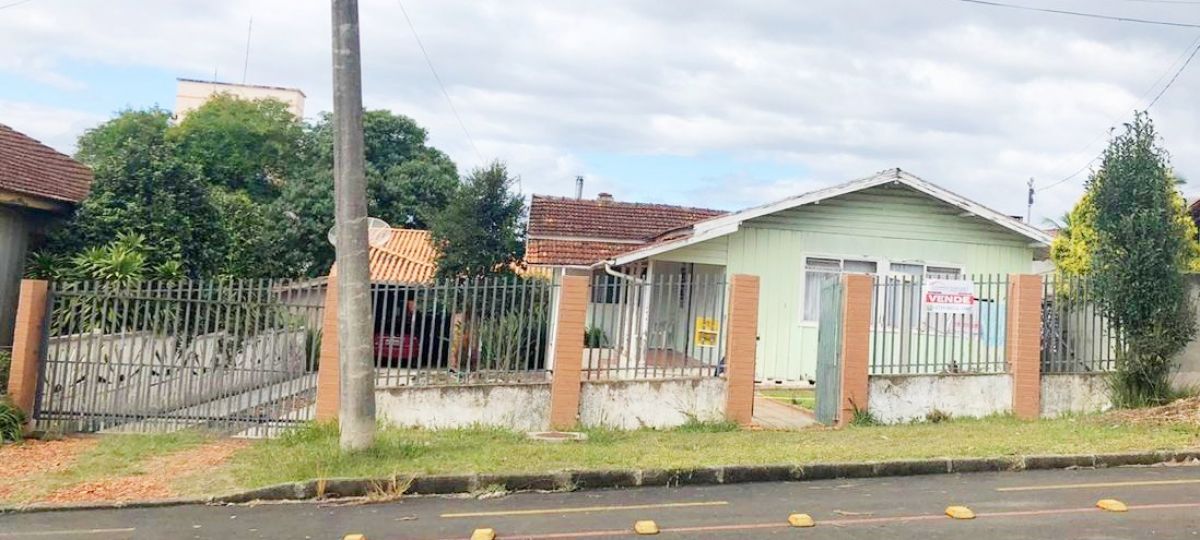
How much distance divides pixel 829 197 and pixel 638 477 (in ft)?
30.1

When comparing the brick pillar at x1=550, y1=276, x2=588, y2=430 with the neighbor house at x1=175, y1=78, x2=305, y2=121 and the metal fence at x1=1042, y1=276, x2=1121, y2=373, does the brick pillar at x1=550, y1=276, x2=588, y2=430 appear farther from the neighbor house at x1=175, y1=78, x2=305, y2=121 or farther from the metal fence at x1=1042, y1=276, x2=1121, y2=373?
the neighbor house at x1=175, y1=78, x2=305, y2=121

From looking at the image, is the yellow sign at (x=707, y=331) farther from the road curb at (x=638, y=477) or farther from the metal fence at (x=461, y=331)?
the road curb at (x=638, y=477)

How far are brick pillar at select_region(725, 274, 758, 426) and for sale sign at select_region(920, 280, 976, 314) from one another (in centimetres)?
239

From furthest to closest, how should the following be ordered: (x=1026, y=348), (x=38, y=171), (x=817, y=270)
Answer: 1. (x=817, y=270)
2. (x=38, y=171)
3. (x=1026, y=348)

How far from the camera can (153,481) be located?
847 centimetres

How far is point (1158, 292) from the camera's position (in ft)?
35.9

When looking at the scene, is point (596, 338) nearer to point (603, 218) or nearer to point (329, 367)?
point (329, 367)

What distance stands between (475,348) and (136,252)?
7.79 m

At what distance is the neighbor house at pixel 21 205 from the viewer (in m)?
14.2

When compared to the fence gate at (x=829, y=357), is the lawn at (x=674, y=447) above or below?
below

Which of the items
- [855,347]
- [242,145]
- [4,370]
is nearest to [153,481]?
[4,370]

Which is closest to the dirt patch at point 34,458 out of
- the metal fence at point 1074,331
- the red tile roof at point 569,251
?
the red tile roof at point 569,251

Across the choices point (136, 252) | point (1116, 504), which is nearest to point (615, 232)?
point (136, 252)

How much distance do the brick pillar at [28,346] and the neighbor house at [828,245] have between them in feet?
26.5
